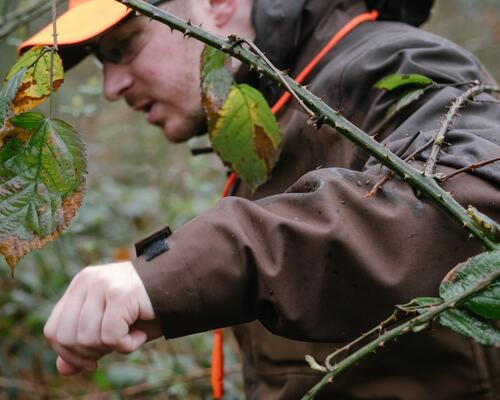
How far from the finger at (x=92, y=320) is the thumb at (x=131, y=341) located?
35 millimetres

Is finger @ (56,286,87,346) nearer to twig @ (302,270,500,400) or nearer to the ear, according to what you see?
twig @ (302,270,500,400)

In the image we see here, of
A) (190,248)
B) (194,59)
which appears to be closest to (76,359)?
(190,248)

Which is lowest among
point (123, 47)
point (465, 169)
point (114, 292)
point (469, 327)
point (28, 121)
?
point (469, 327)

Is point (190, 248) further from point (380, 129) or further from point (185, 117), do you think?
point (185, 117)

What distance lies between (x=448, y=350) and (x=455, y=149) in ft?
1.34

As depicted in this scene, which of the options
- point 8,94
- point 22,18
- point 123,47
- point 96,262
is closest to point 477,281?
point 8,94

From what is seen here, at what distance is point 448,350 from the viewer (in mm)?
1276

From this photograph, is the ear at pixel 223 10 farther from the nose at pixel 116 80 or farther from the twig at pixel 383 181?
the twig at pixel 383 181

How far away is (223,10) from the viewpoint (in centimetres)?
201

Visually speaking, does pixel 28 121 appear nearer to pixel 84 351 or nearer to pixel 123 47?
pixel 84 351

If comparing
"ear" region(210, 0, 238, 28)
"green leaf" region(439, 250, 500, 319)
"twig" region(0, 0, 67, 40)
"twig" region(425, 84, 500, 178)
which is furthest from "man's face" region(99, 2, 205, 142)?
"green leaf" region(439, 250, 500, 319)

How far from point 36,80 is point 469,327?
78 cm

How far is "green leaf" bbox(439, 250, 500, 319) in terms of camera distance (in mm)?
949

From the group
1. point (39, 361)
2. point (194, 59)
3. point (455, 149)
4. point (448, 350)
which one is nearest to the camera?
→ point (455, 149)
